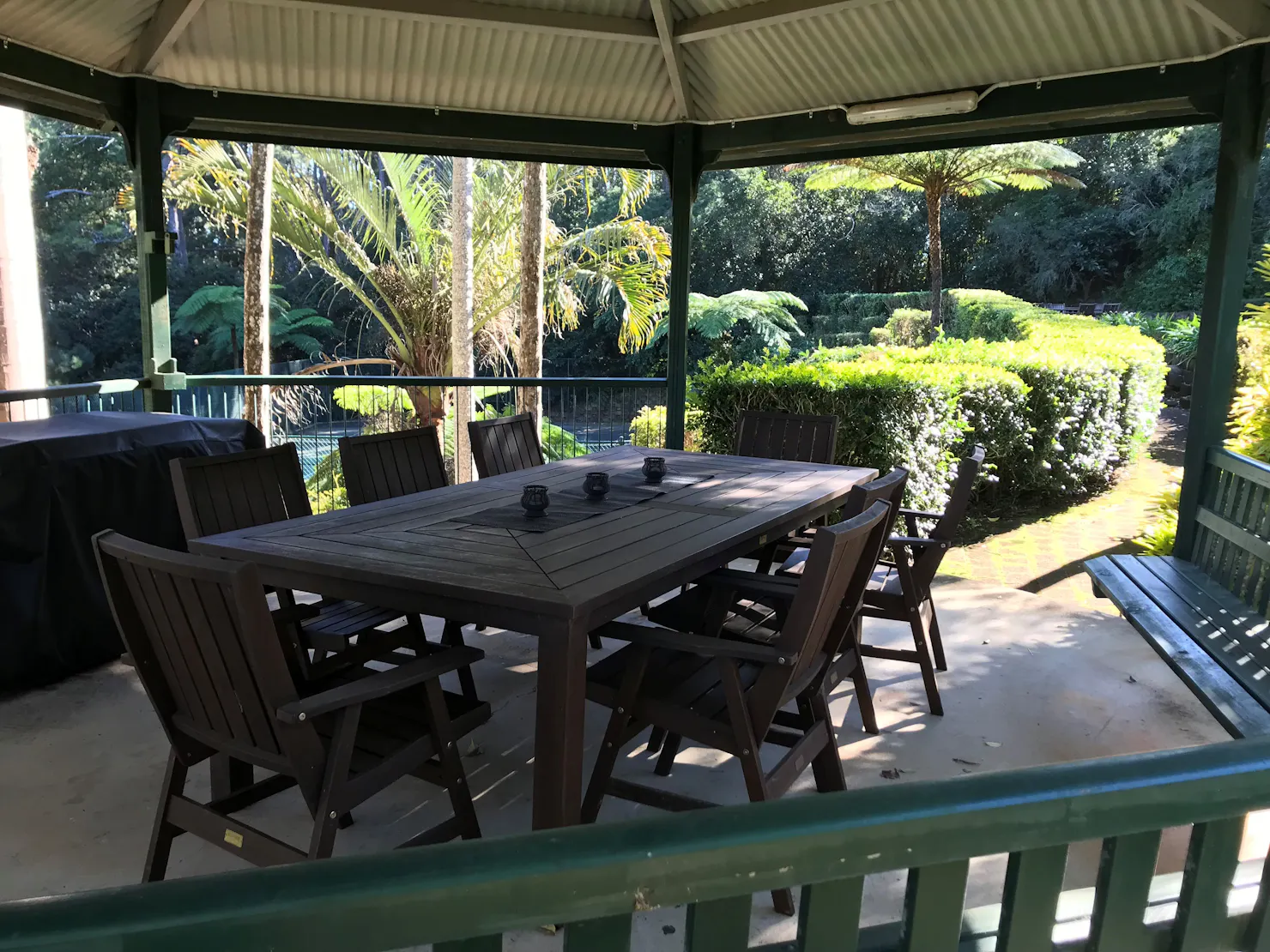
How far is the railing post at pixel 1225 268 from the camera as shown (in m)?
4.14

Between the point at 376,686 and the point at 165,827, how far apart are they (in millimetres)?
683

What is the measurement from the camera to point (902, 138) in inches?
225

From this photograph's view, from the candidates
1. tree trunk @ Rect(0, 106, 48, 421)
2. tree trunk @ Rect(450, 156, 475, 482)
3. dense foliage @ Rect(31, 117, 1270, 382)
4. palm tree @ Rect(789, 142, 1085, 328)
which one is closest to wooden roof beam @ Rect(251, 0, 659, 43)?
tree trunk @ Rect(450, 156, 475, 482)

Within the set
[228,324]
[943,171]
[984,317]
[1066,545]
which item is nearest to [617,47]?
[1066,545]

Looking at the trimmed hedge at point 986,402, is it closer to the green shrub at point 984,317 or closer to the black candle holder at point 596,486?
the green shrub at point 984,317

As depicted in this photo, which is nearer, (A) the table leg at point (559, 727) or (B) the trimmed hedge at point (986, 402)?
(A) the table leg at point (559, 727)

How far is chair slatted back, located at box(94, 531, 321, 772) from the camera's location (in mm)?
1925

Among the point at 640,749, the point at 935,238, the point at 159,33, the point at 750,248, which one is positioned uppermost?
the point at 750,248

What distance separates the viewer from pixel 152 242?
538 cm

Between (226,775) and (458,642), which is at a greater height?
(458,642)

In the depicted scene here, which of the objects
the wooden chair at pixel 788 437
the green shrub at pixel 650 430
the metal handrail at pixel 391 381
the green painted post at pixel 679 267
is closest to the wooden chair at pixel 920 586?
the wooden chair at pixel 788 437

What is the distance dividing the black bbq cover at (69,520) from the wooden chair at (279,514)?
2.51 ft

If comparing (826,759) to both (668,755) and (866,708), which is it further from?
(866,708)

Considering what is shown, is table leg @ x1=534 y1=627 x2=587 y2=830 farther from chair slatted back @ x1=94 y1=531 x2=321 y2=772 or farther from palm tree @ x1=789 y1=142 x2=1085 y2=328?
palm tree @ x1=789 y1=142 x2=1085 y2=328
